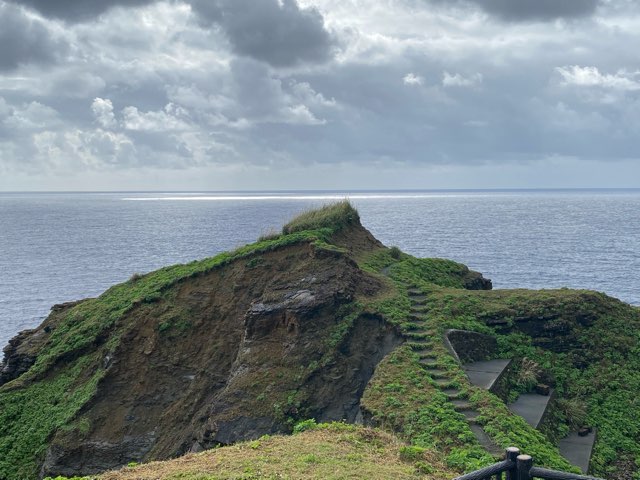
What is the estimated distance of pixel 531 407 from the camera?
2345 centimetres

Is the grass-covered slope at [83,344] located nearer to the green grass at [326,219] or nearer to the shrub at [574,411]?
the green grass at [326,219]

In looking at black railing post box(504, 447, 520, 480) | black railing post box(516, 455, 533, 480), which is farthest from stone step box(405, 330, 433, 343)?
black railing post box(516, 455, 533, 480)

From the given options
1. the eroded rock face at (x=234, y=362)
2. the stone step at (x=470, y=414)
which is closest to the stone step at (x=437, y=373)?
the stone step at (x=470, y=414)

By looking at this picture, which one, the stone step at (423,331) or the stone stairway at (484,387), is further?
the stone step at (423,331)

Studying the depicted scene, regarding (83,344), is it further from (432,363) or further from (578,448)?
(578,448)

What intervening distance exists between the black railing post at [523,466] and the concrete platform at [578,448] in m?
12.5

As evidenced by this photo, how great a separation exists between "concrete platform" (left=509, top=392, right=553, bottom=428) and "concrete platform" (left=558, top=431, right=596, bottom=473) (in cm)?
135

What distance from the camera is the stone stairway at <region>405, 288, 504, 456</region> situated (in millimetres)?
18938

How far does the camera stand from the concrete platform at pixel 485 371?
23609mm

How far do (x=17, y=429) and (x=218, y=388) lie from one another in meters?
9.59

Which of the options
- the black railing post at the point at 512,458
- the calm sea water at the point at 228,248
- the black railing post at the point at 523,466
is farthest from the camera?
the calm sea water at the point at 228,248

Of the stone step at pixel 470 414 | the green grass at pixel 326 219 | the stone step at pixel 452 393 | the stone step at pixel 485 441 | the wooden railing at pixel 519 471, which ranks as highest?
the green grass at pixel 326 219

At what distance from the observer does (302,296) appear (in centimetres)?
2905

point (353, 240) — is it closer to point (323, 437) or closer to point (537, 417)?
point (537, 417)
